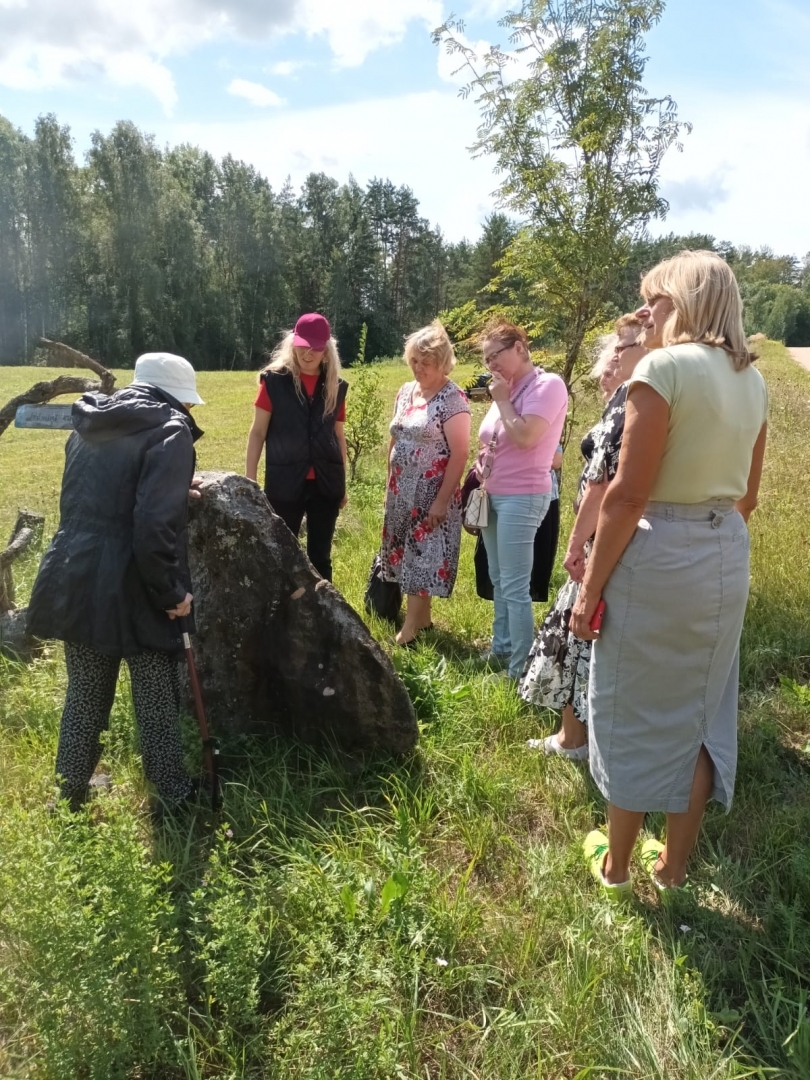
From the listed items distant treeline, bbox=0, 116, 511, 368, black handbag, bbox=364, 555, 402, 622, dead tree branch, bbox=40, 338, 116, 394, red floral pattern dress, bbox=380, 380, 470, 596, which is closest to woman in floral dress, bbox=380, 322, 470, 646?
red floral pattern dress, bbox=380, 380, 470, 596

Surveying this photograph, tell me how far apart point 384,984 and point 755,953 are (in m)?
1.14

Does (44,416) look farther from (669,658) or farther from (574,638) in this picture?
(669,658)

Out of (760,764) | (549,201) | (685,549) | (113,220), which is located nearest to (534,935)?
(685,549)

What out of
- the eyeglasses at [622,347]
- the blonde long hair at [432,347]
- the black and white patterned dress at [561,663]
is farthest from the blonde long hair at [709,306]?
the blonde long hair at [432,347]

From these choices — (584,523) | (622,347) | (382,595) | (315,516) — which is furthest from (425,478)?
(584,523)

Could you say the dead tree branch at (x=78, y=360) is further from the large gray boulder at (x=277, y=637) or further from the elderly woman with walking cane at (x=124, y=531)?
the elderly woman with walking cane at (x=124, y=531)

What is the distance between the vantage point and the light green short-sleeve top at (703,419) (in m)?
2.02

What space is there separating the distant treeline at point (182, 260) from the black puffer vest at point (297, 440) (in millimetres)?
29320

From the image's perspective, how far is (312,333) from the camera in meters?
4.14

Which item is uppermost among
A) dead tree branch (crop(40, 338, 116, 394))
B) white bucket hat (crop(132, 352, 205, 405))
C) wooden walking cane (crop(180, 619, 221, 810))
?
dead tree branch (crop(40, 338, 116, 394))

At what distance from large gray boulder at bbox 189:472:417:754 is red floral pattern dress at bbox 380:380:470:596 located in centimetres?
118

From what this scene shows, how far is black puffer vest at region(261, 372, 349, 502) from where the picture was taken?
169 inches

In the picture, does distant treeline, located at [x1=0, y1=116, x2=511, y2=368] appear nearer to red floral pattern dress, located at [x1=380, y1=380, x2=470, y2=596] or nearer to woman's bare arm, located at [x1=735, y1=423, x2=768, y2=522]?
red floral pattern dress, located at [x1=380, y1=380, x2=470, y2=596]

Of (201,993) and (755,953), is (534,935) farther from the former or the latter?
(201,993)
